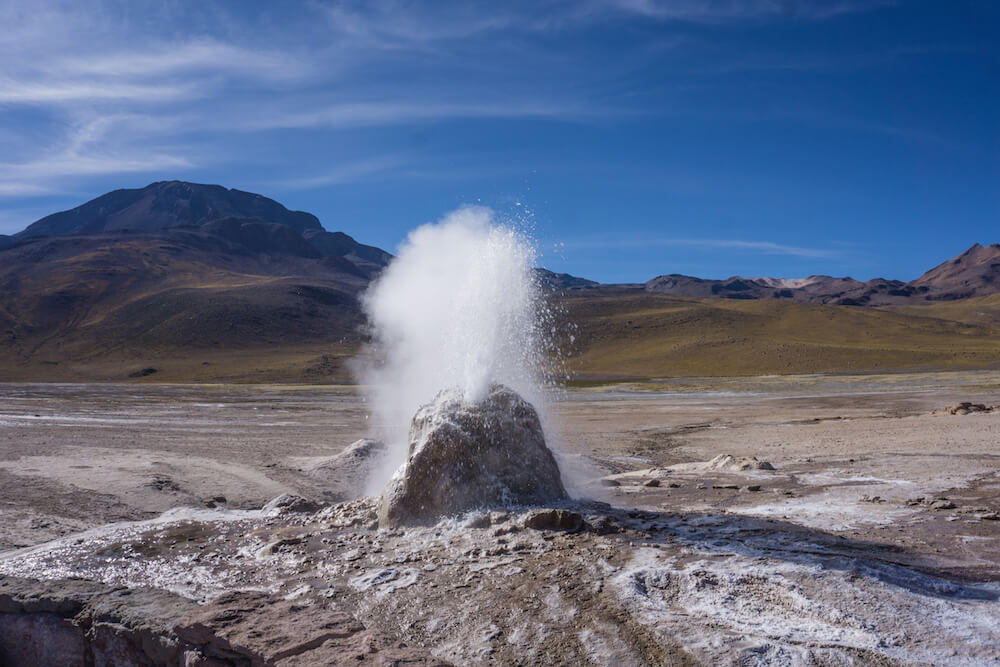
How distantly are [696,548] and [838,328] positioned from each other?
93.9 meters

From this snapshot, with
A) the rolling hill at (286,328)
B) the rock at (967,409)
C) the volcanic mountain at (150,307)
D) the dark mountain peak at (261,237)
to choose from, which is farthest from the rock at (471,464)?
the dark mountain peak at (261,237)

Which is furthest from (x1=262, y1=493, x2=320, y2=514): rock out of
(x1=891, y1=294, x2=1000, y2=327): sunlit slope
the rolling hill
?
(x1=891, y1=294, x2=1000, y2=327): sunlit slope

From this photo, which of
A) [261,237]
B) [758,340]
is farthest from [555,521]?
[261,237]

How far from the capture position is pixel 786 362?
71.5 meters

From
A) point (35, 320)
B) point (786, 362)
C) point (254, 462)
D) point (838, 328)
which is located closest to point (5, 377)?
point (35, 320)

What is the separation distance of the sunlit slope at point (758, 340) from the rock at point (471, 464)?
211 feet

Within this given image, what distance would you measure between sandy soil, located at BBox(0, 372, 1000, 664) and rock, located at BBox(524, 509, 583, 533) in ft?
0.45

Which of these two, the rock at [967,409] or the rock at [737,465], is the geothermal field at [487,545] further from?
the rock at [967,409]

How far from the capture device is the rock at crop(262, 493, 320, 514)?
9.82m

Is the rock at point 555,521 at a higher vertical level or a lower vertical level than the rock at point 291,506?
higher

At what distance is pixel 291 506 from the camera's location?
9883 millimetres

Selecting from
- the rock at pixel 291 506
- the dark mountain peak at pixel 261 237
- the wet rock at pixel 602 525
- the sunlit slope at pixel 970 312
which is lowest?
the rock at pixel 291 506

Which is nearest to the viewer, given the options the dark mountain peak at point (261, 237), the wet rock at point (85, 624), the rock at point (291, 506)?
the wet rock at point (85, 624)

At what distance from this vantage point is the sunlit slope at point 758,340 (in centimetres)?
7081
